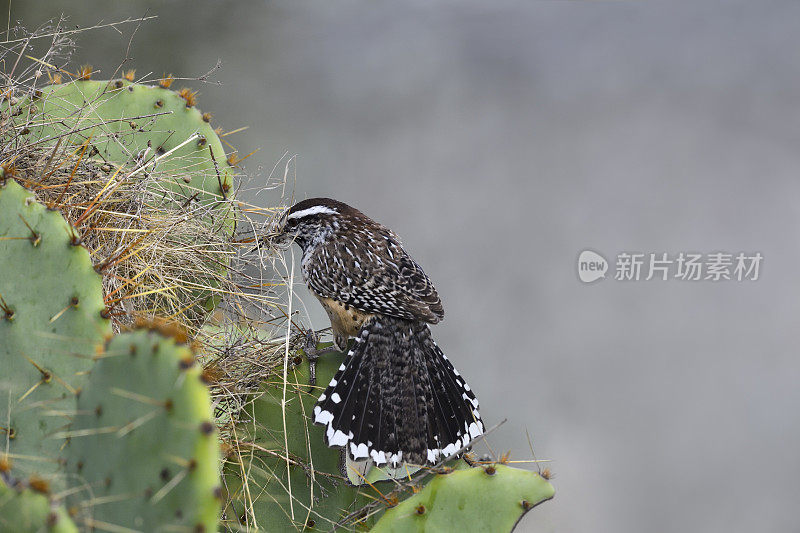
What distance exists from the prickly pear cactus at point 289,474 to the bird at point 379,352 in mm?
47

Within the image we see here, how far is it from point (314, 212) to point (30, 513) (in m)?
0.80

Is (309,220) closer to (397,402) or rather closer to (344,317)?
(344,317)

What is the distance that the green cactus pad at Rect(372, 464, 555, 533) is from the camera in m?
0.81

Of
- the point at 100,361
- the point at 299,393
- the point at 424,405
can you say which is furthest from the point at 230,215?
the point at 100,361

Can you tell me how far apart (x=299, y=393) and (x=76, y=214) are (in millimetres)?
360

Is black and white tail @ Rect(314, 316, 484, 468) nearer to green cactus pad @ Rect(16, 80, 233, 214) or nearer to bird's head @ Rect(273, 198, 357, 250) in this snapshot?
bird's head @ Rect(273, 198, 357, 250)

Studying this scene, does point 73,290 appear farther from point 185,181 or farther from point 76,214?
point 185,181

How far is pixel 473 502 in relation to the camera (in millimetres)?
822

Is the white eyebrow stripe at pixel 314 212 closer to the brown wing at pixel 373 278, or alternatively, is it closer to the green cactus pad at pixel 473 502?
the brown wing at pixel 373 278

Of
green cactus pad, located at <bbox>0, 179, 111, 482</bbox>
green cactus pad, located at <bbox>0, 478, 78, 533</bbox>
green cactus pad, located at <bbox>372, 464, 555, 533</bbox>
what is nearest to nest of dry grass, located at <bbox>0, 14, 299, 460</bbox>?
green cactus pad, located at <bbox>0, 179, 111, 482</bbox>

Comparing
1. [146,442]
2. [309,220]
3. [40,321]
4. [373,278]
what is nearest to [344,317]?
[373,278]

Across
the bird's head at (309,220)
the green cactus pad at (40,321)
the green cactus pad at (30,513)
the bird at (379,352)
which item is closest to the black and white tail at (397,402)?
the bird at (379,352)

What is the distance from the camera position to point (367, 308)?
3.59 ft

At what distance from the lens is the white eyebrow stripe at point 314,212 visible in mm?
1238
